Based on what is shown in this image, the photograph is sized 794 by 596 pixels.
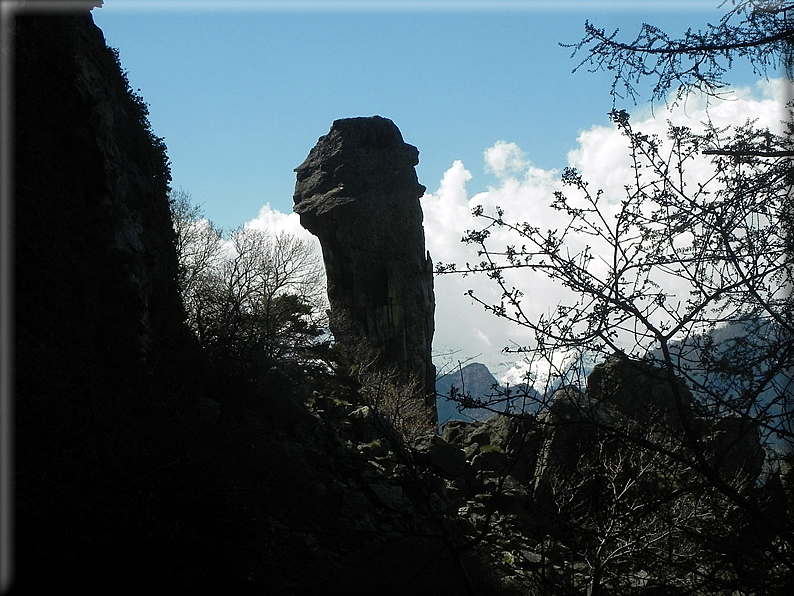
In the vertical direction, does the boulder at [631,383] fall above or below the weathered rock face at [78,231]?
below

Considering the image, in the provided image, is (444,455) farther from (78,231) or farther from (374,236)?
(374,236)

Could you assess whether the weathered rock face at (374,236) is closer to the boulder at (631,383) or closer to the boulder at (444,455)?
the boulder at (444,455)

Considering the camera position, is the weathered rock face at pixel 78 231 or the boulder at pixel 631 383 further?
the weathered rock face at pixel 78 231

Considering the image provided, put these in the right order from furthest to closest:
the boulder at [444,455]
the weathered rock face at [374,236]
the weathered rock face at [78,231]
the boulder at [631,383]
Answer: the weathered rock face at [374,236], the boulder at [444,455], the weathered rock face at [78,231], the boulder at [631,383]

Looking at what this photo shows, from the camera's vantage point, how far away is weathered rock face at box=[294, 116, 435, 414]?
27625 millimetres

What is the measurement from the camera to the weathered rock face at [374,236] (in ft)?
90.6

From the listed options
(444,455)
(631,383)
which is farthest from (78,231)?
(444,455)

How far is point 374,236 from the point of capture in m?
28.0

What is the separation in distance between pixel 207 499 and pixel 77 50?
774 cm

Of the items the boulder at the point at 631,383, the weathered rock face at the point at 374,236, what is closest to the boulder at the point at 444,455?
the boulder at the point at 631,383

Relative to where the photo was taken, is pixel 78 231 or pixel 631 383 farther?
pixel 78 231

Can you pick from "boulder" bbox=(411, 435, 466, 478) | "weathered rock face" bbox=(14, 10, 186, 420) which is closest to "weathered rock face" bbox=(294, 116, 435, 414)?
"boulder" bbox=(411, 435, 466, 478)

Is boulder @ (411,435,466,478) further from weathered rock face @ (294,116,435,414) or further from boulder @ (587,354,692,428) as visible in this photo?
weathered rock face @ (294,116,435,414)

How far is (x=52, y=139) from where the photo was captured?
871 centimetres
